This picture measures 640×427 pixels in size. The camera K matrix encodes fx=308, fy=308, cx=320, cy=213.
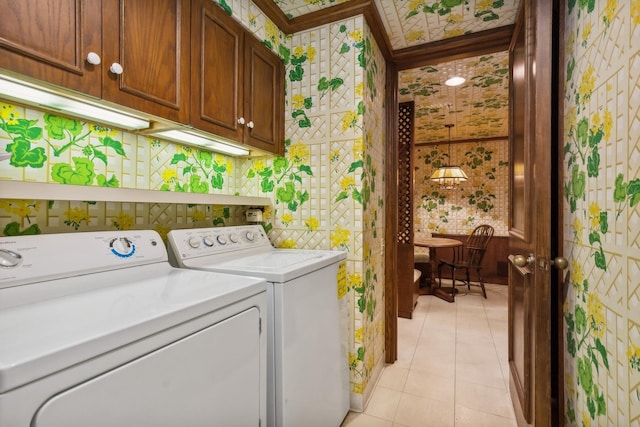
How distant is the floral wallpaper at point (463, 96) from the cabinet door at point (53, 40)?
2.52m

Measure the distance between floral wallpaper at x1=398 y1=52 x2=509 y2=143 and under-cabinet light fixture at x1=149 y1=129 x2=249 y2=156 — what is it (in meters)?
1.86

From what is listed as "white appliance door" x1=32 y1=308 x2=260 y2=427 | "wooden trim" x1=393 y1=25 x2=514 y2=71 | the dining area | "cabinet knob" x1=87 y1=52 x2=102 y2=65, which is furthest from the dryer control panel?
the dining area

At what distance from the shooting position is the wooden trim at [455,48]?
2102 millimetres

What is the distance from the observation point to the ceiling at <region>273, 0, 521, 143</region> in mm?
1843

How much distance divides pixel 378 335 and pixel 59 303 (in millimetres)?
1883

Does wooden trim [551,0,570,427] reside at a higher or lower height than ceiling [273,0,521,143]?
lower

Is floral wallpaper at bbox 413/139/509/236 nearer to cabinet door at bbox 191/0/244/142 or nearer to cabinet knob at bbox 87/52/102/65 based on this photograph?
cabinet door at bbox 191/0/244/142

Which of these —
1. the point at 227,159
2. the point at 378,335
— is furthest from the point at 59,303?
the point at 378,335

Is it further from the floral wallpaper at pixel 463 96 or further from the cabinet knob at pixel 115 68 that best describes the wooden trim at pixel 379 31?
the cabinet knob at pixel 115 68

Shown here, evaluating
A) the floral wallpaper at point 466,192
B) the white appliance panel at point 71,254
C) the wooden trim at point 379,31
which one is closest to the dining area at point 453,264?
the floral wallpaper at point 466,192

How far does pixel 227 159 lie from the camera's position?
204cm

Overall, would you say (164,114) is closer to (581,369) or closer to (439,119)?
(581,369)

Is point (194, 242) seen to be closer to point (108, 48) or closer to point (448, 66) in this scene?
point (108, 48)

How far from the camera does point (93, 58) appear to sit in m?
0.98
